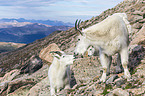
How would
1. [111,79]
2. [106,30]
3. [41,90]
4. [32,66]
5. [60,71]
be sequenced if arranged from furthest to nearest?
[32,66], [41,90], [60,71], [111,79], [106,30]

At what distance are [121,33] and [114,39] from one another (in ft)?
2.00

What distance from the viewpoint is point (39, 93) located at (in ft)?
49.7

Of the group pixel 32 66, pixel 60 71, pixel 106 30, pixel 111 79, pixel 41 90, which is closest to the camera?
pixel 106 30

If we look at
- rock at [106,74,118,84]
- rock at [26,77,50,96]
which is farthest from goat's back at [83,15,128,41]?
rock at [26,77,50,96]

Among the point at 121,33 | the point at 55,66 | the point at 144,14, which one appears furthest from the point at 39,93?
the point at 144,14

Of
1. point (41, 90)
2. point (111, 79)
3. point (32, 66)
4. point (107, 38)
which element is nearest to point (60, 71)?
point (111, 79)

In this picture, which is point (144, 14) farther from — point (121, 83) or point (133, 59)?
point (121, 83)

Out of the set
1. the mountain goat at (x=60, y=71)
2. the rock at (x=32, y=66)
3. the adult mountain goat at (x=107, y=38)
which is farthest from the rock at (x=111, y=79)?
the rock at (x=32, y=66)

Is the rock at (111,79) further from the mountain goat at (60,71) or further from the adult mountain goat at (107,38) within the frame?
the mountain goat at (60,71)

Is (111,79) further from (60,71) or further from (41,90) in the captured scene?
(41,90)

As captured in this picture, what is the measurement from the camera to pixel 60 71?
448 inches

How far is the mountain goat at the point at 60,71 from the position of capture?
11.2m

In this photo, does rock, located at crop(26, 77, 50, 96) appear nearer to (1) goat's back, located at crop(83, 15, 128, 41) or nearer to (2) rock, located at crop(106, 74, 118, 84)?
(2) rock, located at crop(106, 74, 118, 84)

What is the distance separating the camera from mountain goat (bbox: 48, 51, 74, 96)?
441 inches
